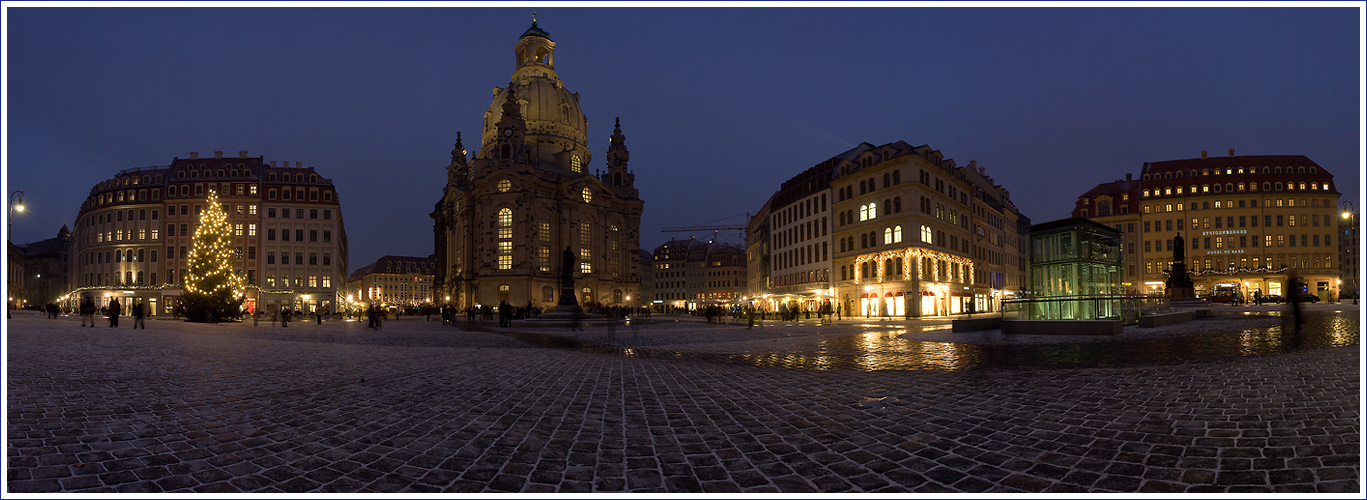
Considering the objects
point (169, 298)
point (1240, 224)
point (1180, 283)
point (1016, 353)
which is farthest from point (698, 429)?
point (1240, 224)

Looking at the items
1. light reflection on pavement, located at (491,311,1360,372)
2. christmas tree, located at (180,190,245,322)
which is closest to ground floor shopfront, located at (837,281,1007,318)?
light reflection on pavement, located at (491,311,1360,372)

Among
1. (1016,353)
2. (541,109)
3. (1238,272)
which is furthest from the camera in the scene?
(541,109)

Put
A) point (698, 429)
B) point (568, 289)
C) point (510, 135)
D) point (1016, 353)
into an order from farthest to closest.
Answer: point (510, 135), point (568, 289), point (1016, 353), point (698, 429)

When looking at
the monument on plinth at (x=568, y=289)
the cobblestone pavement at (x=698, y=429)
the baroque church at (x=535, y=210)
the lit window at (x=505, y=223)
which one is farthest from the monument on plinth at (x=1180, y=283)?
Answer: the lit window at (x=505, y=223)

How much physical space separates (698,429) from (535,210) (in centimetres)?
7913

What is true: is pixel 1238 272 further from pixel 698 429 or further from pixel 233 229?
pixel 233 229

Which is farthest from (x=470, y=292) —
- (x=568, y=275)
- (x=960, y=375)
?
(x=960, y=375)

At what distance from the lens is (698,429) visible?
605cm

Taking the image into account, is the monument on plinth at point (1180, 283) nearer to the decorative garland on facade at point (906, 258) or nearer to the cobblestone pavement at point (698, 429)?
the decorative garland on facade at point (906, 258)

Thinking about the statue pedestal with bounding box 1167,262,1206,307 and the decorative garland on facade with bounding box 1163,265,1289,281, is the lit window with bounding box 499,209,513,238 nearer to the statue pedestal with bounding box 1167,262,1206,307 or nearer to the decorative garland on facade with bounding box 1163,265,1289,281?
the statue pedestal with bounding box 1167,262,1206,307

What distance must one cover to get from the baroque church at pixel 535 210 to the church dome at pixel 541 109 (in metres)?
0.16

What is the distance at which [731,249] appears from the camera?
181m

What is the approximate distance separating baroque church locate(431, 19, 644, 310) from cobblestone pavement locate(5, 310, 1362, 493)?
216 ft

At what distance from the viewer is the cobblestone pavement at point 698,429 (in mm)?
4430
